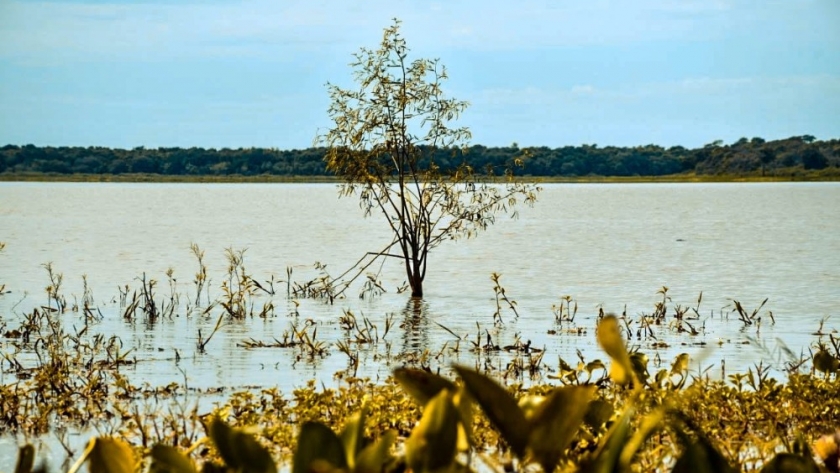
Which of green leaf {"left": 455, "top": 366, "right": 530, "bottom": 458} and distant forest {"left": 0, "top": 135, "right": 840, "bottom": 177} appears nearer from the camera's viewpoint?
green leaf {"left": 455, "top": 366, "right": 530, "bottom": 458}

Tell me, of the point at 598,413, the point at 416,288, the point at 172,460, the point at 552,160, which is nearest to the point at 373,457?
the point at 172,460

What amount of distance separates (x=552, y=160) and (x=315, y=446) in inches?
4209

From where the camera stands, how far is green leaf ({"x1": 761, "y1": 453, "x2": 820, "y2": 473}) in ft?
8.36

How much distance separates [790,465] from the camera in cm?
257

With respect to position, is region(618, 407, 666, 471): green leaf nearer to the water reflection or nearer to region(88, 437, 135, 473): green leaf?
region(88, 437, 135, 473): green leaf

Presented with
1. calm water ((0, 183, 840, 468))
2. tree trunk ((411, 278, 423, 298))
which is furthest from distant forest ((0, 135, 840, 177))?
tree trunk ((411, 278, 423, 298))

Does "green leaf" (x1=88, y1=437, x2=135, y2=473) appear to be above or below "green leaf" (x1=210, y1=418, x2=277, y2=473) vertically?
below

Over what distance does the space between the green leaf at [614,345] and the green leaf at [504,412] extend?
0.72 feet

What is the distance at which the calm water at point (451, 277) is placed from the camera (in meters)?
Result: 11.7

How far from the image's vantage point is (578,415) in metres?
2.30

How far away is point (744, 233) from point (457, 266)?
1578 centimetres

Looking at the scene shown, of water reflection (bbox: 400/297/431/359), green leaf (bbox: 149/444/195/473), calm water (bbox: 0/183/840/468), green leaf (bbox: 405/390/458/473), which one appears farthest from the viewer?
water reflection (bbox: 400/297/431/359)

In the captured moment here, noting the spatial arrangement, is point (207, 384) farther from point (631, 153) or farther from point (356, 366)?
point (631, 153)

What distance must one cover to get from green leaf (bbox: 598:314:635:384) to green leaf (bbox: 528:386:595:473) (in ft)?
0.29
